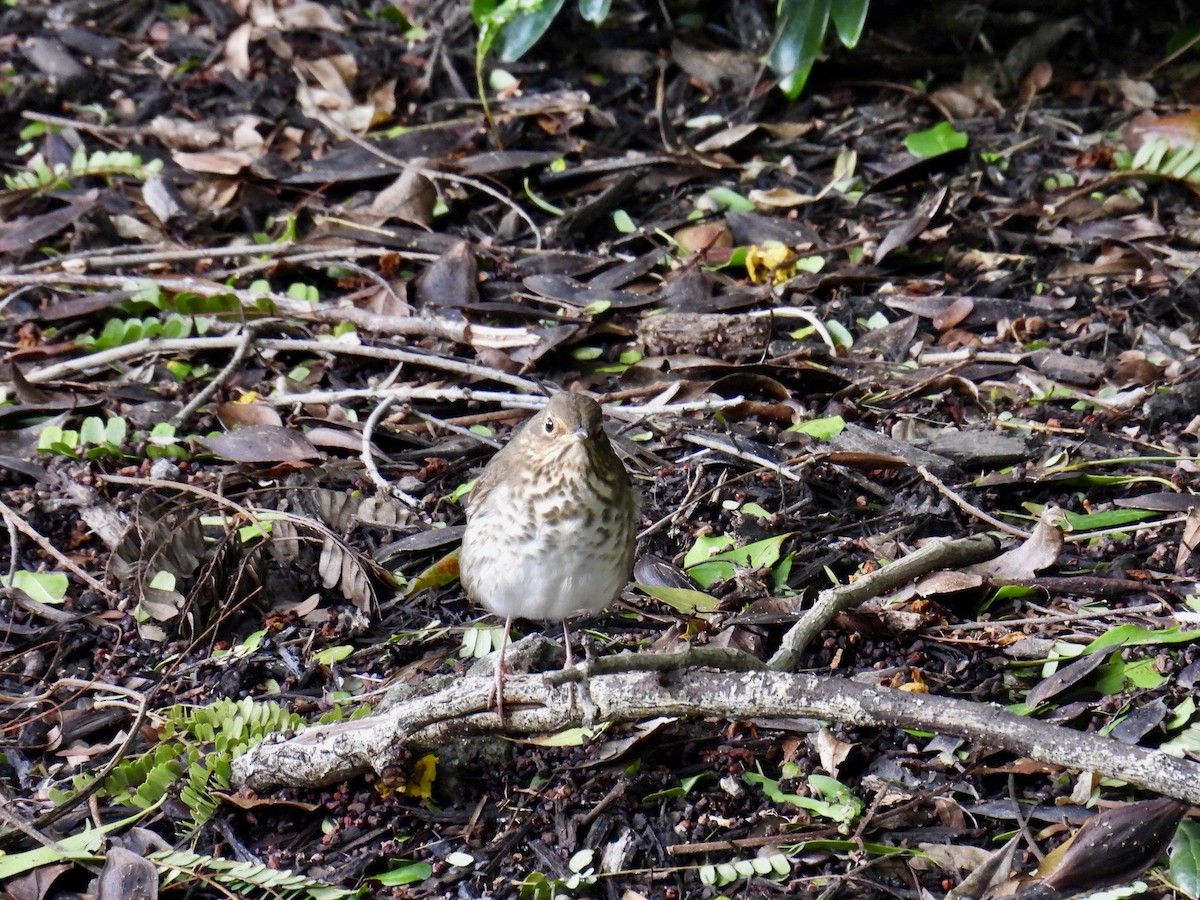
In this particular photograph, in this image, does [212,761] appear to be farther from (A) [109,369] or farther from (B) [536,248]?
(B) [536,248]

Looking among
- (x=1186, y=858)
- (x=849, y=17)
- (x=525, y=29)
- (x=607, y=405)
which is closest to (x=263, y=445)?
(x=607, y=405)

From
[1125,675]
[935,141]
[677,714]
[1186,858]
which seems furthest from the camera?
[935,141]

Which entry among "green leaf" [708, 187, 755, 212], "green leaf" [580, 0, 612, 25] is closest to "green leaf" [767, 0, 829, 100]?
"green leaf" [708, 187, 755, 212]

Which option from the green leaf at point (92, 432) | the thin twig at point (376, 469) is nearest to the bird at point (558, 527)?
the thin twig at point (376, 469)

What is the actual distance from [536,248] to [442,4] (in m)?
2.28

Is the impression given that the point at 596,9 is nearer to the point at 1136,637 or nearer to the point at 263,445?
the point at 263,445

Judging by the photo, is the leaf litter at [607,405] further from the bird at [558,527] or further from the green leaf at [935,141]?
the bird at [558,527]

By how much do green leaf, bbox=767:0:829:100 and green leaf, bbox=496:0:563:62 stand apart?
101 centimetres

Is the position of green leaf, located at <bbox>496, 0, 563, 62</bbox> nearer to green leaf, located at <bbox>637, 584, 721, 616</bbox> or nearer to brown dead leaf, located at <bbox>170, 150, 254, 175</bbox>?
brown dead leaf, located at <bbox>170, 150, 254, 175</bbox>

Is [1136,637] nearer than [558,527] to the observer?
Yes

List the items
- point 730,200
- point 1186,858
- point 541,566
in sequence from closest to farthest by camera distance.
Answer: point 1186,858 → point 541,566 → point 730,200

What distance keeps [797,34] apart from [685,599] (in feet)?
10.5

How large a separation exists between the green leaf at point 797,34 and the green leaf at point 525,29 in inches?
39.7

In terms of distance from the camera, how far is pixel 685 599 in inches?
170
